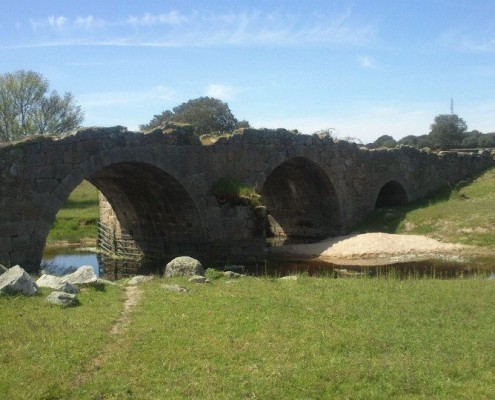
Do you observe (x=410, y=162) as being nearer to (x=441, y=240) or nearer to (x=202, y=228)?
(x=441, y=240)

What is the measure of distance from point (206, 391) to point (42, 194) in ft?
35.3

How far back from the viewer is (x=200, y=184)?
1972 cm

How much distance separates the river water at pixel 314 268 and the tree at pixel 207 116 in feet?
87.8

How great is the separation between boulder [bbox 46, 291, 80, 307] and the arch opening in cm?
886

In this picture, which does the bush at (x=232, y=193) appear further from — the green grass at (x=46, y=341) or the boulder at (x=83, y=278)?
the green grass at (x=46, y=341)

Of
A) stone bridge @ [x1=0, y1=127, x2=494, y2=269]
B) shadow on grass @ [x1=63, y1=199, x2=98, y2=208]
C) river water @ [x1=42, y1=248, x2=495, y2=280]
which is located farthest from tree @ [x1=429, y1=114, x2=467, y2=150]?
river water @ [x1=42, y1=248, x2=495, y2=280]

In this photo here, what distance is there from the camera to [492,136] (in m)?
61.0

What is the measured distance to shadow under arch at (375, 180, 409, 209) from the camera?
31250 millimetres

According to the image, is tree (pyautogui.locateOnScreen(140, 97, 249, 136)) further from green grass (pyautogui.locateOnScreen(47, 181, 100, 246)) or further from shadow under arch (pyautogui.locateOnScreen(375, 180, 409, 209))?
shadow under arch (pyautogui.locateOnScreen(375, 180, 409, 209))

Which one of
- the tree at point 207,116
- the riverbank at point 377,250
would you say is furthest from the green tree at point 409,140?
the riverbank at point 377,250

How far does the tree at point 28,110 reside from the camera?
40.3m

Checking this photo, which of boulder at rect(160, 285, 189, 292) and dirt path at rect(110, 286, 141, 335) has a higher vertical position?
boulder at rect(160, 285, 189, 292)

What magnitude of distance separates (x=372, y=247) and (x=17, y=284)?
49.4 ft

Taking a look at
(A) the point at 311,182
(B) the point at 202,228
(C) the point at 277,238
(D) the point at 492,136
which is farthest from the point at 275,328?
(D) the point at 492,136
